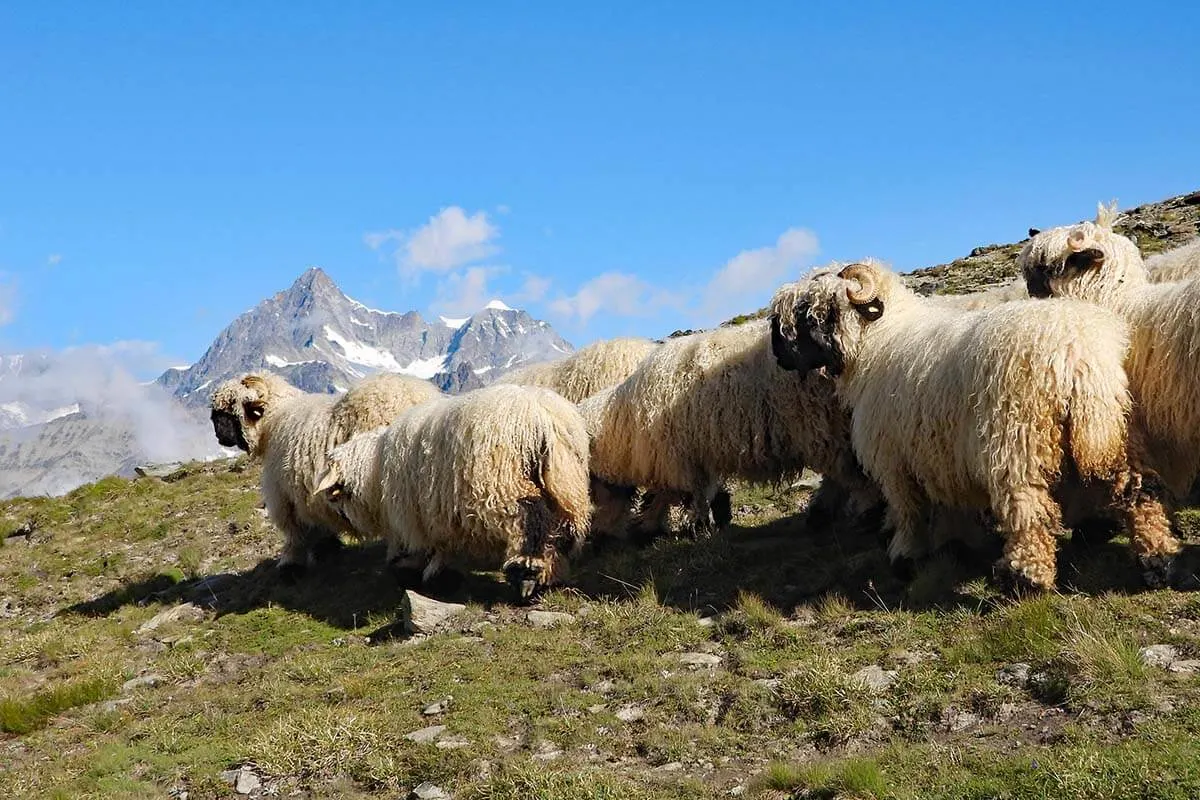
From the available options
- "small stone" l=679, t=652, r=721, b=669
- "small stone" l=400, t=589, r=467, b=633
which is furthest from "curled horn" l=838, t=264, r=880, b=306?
"small stone" l=400, t=589, r=467, b=633

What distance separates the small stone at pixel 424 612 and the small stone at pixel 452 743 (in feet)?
9.52

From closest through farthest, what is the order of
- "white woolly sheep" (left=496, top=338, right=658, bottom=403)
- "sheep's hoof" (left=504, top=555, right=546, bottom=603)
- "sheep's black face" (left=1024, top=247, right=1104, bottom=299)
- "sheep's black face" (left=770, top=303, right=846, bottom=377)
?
"sheep's black face" (left=1024, top=247, right=1104, bottom=299) → "sheep's black face" (left=770, top=303, right=846, bottom=377) → "sheep's hoof" (left=504, top=555, right=546, bottom=603) → "white woolly sheep" (left=496, top=338, right=658, bottom=403)

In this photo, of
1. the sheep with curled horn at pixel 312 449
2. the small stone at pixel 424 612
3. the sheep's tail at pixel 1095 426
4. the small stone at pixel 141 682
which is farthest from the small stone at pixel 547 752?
the sheep with curled horn at pixel 312 449

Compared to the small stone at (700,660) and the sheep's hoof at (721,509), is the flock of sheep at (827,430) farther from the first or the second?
the small stone at (700,660)

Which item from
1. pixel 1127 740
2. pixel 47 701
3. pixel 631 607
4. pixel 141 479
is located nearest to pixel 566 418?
pixel 631 607

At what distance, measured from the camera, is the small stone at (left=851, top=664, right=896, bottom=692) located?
6.57 m

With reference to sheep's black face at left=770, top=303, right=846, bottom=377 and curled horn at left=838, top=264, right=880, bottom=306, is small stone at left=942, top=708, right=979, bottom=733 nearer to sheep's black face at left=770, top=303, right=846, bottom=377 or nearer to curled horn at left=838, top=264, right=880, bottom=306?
sheep's black face at left=770, top=303, right=846, bottom=377

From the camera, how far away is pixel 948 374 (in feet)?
26.6

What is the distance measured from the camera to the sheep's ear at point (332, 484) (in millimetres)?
12398

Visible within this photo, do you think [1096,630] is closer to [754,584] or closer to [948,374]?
[948,374]

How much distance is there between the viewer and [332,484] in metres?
12.4

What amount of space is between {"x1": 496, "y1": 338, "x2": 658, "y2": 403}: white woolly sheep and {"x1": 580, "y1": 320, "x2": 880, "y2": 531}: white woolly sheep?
184cm

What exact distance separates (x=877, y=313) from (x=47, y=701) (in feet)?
28.6

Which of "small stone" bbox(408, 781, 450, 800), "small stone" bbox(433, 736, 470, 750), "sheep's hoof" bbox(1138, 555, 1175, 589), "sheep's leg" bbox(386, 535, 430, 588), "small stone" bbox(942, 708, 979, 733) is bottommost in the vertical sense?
"small stone" bbox(408, 781, 450, 800)
